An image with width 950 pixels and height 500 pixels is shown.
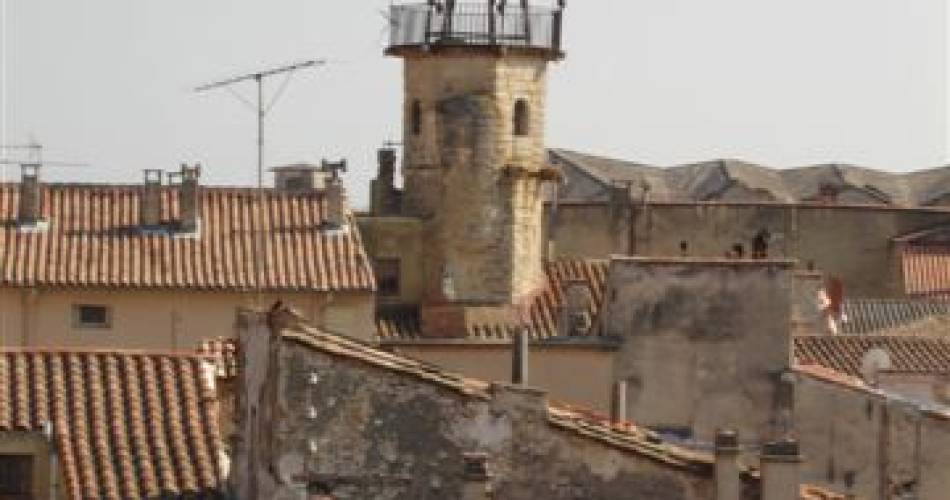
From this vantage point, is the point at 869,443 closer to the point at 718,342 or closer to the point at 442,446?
the point at 718,342

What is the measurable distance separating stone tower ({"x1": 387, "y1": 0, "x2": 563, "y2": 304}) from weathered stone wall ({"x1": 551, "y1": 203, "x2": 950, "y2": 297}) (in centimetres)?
1808

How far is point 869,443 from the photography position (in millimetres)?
39938

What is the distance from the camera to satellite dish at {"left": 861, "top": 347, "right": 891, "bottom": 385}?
168 ft

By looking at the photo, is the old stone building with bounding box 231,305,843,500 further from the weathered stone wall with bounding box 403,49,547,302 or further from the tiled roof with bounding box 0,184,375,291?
the weathered stone wall with bounding box 403,49,547,302

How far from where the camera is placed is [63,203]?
202 ft

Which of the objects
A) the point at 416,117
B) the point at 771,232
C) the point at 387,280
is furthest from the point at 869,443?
the point at 771,232

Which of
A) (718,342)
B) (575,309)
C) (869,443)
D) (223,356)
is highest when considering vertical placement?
(223,356)

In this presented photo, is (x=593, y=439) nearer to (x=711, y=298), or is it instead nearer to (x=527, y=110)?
(x=711, y=298)

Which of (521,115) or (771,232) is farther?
(771,232)

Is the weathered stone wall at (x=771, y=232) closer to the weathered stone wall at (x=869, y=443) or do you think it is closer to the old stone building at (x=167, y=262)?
the old stone building at (x=167, y=262)

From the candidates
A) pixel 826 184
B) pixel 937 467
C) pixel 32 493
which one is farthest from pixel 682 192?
pixel 32 493

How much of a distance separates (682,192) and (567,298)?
135 ft

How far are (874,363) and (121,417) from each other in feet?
82.1

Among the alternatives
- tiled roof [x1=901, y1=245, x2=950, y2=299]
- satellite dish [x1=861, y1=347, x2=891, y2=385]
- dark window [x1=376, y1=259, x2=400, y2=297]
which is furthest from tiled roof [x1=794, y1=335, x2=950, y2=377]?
tiled roof [x1=901, y1=245, x2=950, y2=299]
